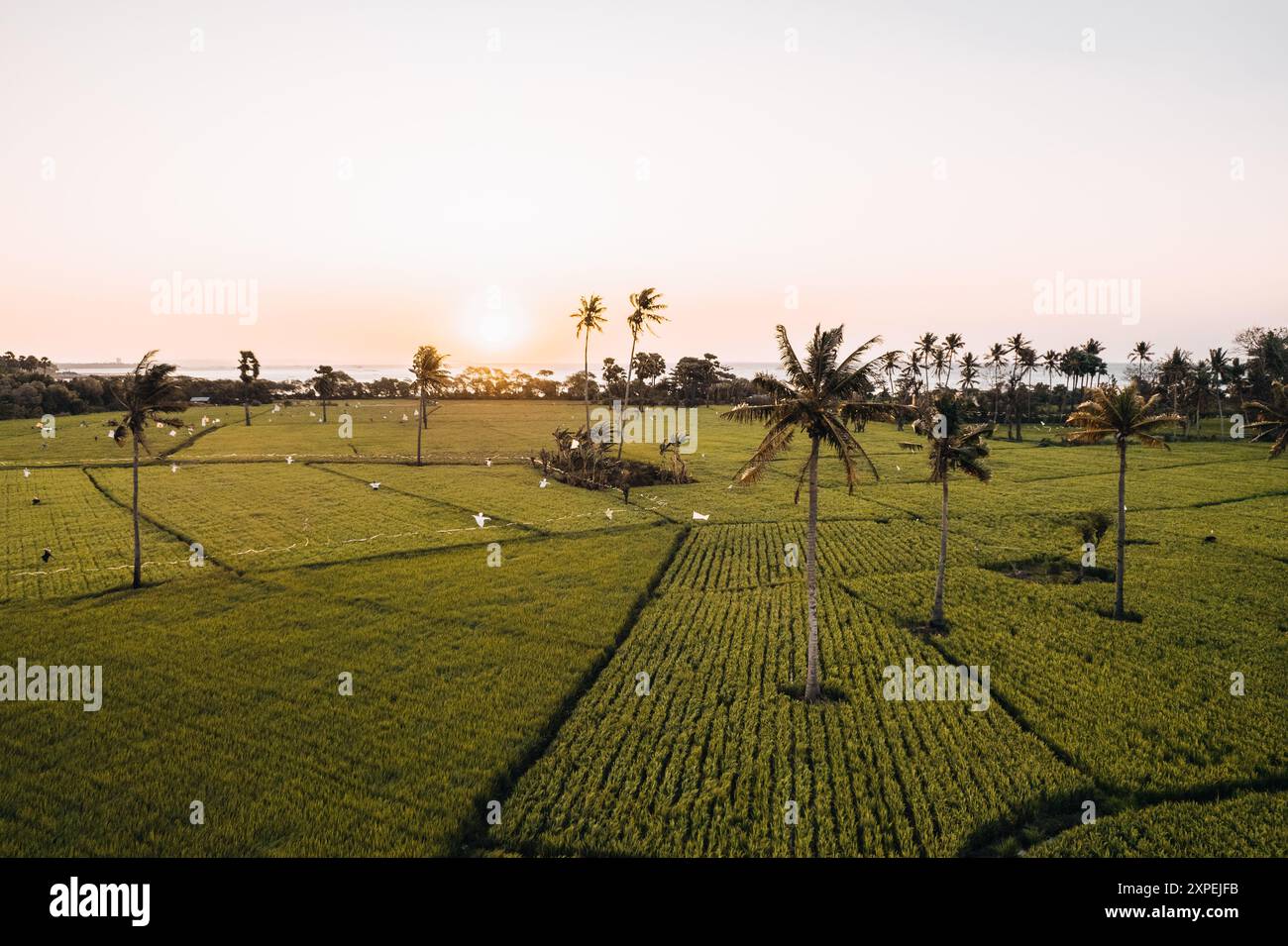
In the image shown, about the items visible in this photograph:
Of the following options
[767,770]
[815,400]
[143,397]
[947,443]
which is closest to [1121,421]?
[947,443]

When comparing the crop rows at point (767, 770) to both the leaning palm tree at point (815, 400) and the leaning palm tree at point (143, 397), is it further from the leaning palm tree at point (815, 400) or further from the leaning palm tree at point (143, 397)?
the leaning palm tree at point (143, 397)

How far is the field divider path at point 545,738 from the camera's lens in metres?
17.2

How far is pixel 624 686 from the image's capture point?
25.6 metres

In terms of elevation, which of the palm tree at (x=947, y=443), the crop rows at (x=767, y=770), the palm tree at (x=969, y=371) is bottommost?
the crop rows at (x=767, y=770)

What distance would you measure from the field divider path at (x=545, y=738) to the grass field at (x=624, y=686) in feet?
0.39

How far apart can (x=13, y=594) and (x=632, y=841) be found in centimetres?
3752

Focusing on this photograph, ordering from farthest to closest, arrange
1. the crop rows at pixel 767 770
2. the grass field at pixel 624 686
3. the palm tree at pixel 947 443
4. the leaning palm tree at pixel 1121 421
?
1. the leaning palm tree at pixel 1121 421
2. the palm tree at pixel 947 443
3. the grass field at pixel 624 686
4. the crop rows at pixel 767 770

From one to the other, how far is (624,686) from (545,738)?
4.45 meters

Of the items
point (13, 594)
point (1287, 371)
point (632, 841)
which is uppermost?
point (1287, 371)

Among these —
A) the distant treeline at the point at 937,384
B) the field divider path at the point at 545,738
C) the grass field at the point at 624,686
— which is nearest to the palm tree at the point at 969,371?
the distant treeline at the point at 937,384

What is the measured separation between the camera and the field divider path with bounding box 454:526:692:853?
17.2 metres

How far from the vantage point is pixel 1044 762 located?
2050 centimetres
